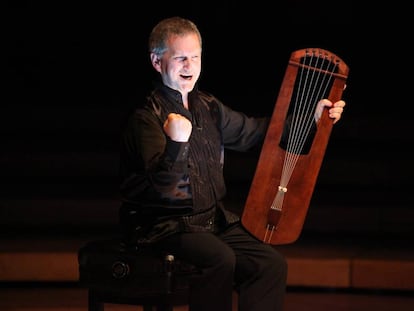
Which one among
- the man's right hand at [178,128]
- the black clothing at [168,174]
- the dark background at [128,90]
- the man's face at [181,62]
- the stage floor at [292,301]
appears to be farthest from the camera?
the dark background at [128,90]

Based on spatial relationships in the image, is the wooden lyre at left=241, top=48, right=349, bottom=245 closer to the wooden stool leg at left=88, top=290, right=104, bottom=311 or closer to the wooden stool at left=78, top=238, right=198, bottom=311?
the wooden stool at left=78, top=238, right=198, bottom=311

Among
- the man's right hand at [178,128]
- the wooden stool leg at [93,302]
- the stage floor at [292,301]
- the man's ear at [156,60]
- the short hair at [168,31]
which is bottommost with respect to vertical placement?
the stage floor at [292,301]

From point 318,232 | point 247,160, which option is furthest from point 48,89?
point 318,232

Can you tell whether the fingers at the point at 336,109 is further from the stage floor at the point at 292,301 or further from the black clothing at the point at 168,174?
the stage floor at the point at 292,301

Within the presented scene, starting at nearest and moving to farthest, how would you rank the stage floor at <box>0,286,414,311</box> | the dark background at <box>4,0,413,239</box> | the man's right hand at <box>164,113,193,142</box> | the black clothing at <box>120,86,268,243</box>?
1. the man's right hand at <box>164,113,193,142</box>
2. the black clothing at <box>120,86,268,243</box>
3. the stage floor at <box>0,286,414,311</box>
4. the dark background at <box>4,0,413,239</box>

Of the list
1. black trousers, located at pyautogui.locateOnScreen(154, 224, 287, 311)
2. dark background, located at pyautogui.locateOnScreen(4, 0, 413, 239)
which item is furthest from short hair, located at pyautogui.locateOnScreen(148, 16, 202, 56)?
dark background, located at pyautogui.locateOnScreen(4, 0, 413, 239)

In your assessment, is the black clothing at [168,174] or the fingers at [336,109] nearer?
the black clothing at [168,174]

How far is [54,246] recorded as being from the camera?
4.99m

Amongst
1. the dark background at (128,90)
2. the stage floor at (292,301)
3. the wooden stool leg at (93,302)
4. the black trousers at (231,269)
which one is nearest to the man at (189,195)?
the black trousers at (231,269)

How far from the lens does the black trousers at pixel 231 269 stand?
133 inches

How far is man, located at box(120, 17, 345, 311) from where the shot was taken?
11.1 ft

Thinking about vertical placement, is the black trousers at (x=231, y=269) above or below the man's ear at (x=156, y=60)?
below

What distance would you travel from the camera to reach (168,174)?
3301 millimetres

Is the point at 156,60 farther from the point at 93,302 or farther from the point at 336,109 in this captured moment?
the point at 93,302
